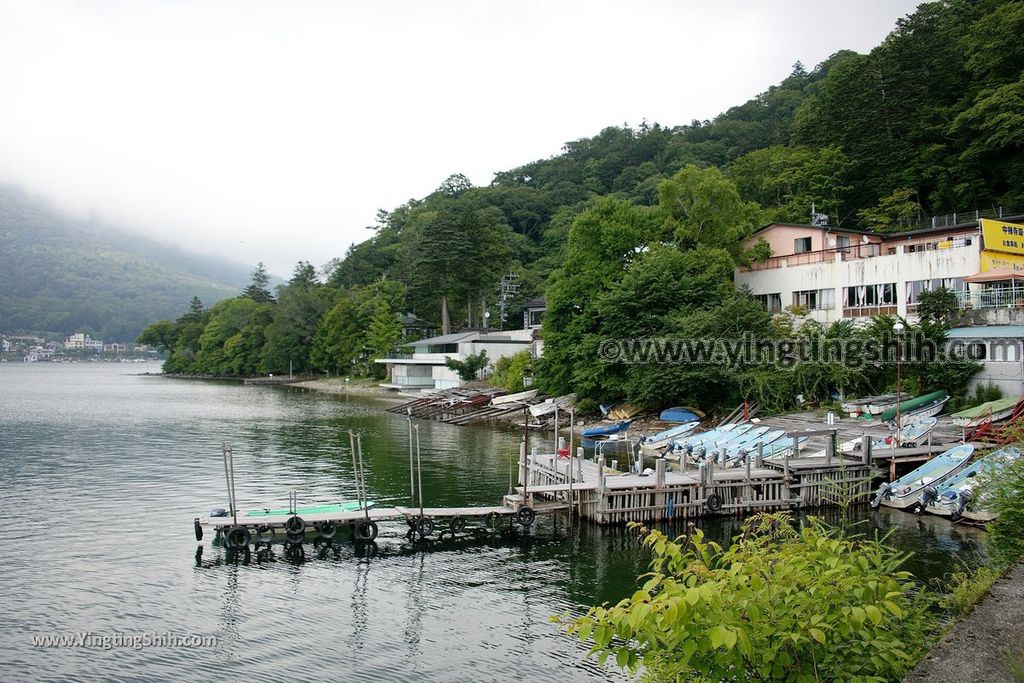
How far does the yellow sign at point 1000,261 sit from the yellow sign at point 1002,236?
0.79 feet

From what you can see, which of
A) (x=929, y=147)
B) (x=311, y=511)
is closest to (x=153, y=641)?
(x=311, y=511)

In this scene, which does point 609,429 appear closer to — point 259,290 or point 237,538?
point 237,538

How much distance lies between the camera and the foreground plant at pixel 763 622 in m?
6.27

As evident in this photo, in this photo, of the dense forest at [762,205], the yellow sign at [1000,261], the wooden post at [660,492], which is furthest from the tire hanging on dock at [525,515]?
the yellow sign at [1000,261]

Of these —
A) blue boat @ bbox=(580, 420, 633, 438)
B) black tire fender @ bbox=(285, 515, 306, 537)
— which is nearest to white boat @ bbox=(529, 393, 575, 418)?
blue boat @ bbox=(580, 420, 633, 438)

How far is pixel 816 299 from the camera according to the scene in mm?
51625

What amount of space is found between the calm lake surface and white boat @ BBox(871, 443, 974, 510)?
0.84 metres

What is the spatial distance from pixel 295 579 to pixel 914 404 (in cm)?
3229

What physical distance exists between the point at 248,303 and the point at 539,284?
80562mm

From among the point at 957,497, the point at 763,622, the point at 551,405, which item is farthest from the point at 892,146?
the point at 763,622

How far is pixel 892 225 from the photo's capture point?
202 ft

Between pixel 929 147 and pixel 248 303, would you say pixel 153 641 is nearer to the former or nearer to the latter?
pixel 929 147

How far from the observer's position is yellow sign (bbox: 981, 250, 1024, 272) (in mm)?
42625

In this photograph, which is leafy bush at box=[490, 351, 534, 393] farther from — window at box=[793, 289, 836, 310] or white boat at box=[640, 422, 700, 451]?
white boat at box=[640, 422, 700, 451]
